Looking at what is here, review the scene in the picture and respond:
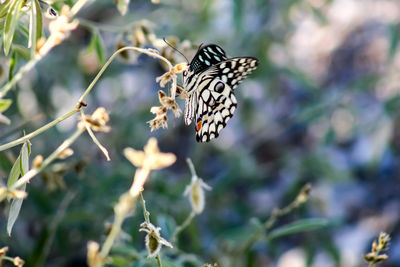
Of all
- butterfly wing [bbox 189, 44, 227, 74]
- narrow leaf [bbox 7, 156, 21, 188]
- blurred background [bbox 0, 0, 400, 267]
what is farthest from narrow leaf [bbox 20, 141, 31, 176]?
butterfly wing [bbox 189, 44, 227, 74]

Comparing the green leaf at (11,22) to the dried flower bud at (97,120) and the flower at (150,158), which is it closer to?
the dried flower bud at (97,120)

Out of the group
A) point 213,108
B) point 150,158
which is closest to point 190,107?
point 213,108

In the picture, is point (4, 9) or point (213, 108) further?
point (213, 108)

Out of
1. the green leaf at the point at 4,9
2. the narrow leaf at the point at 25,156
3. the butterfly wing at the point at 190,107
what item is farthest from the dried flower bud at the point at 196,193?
the green leaf at the point at 4,9

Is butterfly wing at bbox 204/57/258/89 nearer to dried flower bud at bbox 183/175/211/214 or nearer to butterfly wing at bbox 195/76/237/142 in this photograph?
butterfly wing at bbox 195/76/237/142

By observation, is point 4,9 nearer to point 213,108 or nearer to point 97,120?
point 97,120

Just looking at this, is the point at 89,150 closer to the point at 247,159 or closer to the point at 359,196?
the point at 247,159
